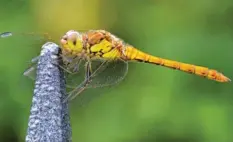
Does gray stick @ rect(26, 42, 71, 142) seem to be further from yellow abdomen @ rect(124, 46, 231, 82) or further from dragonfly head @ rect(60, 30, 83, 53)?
yellow abdomen @ rect(124, 46, 231, 82)

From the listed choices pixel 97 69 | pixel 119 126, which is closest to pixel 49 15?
pixel 119 126

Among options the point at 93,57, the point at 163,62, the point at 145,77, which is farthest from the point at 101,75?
the point at 145,77

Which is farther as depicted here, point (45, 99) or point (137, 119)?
point (137, 119)

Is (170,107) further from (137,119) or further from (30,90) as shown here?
(30,90)

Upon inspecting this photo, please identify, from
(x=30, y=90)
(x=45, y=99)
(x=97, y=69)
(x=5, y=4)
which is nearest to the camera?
(x=45, y=99)

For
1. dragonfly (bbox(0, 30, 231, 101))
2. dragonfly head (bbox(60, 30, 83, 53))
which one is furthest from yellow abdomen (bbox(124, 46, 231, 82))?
dragonfly head (bbox(60, 30, 83, 53))

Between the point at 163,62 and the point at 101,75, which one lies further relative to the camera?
the point at 163,62

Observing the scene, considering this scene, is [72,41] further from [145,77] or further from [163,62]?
[145,77]
